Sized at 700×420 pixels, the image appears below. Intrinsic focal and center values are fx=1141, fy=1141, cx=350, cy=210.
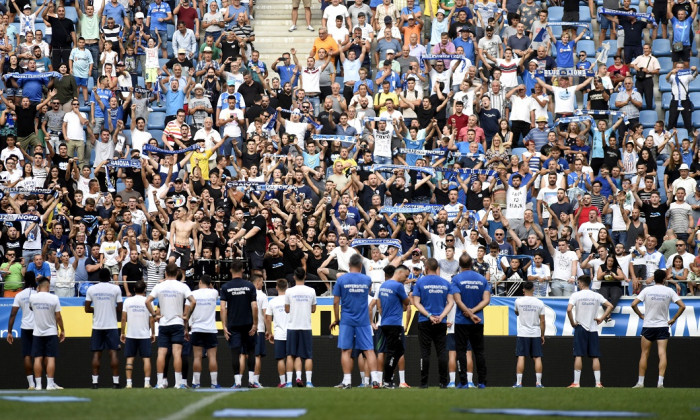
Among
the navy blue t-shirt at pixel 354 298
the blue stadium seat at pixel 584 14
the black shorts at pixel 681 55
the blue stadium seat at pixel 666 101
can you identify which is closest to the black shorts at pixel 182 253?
the navy blue t-shirt at pixel 354 298

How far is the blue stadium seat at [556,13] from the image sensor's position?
29578mm

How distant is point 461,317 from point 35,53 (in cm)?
1446

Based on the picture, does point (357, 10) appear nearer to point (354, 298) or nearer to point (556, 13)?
point (556, 13)

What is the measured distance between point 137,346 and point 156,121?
1002 cm

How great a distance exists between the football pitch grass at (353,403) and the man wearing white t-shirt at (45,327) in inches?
97.1

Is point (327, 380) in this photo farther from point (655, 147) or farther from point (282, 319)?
point (655, 147)

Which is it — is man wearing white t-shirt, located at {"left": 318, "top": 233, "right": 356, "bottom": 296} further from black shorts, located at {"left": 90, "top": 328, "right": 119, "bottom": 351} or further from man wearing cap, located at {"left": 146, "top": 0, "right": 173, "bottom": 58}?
man wearing cap, located at {"left": 146, "top": 0, "right": 173, "bottom": 58}

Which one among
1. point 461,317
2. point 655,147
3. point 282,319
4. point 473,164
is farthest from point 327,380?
point 655,147

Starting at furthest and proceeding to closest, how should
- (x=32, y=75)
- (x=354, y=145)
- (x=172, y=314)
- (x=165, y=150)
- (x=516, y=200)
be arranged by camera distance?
1. (x=32, y=75)
2. (x=354, y=145)
3. (x=165, y=150)
4. (x=516, y=200)
5. (x=172, y=314)

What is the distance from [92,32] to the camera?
27656 mm

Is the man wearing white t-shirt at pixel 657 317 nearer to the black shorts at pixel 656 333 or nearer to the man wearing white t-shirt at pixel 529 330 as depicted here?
the black shorts at pixel 656 333

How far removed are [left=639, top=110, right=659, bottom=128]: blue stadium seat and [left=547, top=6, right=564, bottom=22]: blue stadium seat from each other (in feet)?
11.8

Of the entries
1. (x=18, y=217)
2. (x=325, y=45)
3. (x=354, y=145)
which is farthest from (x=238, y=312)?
(x=325, y=45)

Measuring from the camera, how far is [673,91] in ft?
89.0
